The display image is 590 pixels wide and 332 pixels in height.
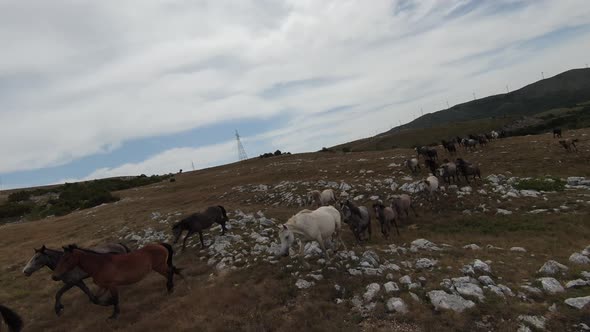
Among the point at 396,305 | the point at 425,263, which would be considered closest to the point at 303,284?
the point at 396,305

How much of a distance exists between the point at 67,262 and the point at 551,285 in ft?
46.0

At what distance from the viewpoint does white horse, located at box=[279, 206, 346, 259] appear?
13.1 m

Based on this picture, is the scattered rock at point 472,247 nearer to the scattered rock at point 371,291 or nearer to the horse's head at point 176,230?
the scattered rock at point 371,291

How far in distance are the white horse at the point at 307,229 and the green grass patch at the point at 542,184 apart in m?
14.8

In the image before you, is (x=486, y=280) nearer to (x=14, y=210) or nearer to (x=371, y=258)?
(x=371, y=258)

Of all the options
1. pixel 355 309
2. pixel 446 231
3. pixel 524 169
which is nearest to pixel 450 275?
pixel 355 309

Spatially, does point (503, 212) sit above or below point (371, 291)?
below

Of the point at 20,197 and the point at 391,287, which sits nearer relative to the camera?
the point at 391,287

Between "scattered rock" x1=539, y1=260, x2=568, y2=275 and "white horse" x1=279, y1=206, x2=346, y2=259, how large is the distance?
6808 mm

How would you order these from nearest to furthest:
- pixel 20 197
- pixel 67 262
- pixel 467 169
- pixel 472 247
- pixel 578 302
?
1. pixel 578 302
2. pixel 67 262
3. pixel 472 247
4. pixel 467 169
5. pixel 20 197

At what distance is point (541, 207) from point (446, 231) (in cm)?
543

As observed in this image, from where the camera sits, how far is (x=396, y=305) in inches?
379

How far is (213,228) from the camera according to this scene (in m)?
21.4

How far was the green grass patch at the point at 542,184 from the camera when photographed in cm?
2141
